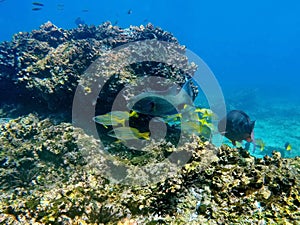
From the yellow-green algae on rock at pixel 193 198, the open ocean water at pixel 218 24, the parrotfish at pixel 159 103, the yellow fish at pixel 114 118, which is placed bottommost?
the yellow-green algae on rock at pixel 193 198

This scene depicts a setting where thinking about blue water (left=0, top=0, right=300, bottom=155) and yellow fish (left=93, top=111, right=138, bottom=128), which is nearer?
yellow fish (left=93, top=111, right=138, bottom=128)

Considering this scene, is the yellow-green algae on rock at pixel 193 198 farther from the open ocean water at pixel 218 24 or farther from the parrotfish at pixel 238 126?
the open ocean water at pixel 218 24

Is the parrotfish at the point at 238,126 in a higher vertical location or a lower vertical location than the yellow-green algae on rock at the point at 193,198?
higher

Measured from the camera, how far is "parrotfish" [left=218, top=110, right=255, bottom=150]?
3.12 meters

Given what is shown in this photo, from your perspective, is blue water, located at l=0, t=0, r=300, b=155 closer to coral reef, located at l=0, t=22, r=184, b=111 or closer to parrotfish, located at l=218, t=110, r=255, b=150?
coral reef, located at l=0, t=22, r=184, b=111

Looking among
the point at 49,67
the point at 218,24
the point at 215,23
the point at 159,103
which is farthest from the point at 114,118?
the point at 218,24

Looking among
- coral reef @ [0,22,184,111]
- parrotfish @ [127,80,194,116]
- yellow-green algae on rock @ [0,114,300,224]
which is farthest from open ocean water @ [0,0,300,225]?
yellow-green algae on rock @ [0,114,300,224]

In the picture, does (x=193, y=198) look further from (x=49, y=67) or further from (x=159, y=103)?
(x=49, y=67)

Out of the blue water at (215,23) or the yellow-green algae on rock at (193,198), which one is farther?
the blue water at (215,23)

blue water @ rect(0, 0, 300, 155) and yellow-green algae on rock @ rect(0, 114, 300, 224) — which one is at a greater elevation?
blue water @ rect(0, 0, 300, 155)

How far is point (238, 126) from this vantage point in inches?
124

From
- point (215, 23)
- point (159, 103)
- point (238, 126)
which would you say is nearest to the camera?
point (159, 103)

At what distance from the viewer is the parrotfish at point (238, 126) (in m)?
3.12

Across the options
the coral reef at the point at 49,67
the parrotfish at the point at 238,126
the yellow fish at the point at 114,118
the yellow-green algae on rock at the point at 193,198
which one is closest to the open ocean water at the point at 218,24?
the coral reef at the point at 49,67
